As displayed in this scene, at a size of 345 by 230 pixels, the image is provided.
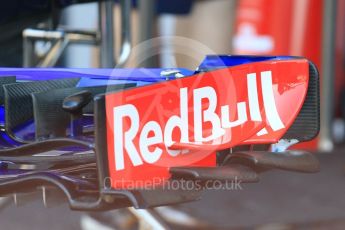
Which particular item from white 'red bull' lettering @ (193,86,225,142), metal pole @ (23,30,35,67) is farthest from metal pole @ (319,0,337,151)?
white 'red bull' lettering @ (193,86,225,142)

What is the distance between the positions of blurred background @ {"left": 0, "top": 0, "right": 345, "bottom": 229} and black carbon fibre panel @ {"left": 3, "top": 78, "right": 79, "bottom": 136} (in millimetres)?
290

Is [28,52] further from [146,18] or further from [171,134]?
[171,134]

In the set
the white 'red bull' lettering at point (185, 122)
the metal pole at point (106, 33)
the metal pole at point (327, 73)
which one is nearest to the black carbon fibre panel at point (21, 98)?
the white 'red bull' lettering at point (185, 122)

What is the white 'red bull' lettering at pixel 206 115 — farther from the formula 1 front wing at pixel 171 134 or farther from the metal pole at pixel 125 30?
the metal pole at pixel 125 30

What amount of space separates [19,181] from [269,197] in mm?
1891

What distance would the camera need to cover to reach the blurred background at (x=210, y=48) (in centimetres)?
227

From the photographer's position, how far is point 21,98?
4.41ft

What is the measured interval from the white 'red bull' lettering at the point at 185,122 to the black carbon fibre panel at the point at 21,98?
29 cm

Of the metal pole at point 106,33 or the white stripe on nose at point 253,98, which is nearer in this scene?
the white stripe on nose at point 253,98

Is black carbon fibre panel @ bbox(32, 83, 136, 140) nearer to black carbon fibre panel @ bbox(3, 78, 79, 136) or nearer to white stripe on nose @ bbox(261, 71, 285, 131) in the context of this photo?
black carbon fibre panel @ bbox(3, 78, 79, 136)

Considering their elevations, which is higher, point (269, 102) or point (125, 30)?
point (125, 30)

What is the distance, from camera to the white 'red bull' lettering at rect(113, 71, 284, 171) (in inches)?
44.4

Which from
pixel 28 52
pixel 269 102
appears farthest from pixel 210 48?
pixel 269 102

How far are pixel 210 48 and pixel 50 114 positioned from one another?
205 centimetres
